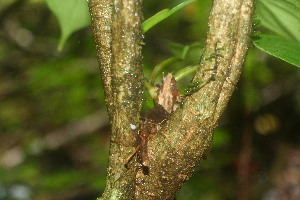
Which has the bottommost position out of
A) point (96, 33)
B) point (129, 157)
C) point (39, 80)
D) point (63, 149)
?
point (63, 149)

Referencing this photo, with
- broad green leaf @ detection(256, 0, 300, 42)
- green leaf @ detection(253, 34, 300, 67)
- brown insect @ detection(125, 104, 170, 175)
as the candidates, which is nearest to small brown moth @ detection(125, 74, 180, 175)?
brown insect @ detection(125, 104, 170, 175)

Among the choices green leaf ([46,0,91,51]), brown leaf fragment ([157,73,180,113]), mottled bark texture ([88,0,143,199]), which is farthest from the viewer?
green leaf ([46,0,91,51])

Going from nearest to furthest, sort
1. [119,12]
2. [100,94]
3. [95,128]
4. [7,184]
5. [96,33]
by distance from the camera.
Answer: [119,12] < [96,33] < [7,184] < [100,94] < [95,128]

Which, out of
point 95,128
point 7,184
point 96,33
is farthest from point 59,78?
point 96,33

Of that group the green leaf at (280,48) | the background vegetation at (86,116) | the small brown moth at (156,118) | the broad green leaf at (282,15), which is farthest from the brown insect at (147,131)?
the background vegetation at (86,116)

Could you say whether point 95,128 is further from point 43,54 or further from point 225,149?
point 225,149

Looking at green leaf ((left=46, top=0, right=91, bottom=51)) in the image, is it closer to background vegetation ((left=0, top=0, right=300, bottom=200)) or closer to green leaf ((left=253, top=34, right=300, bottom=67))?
green leaf ((left=253, top=34, right=300, bottom=67))
